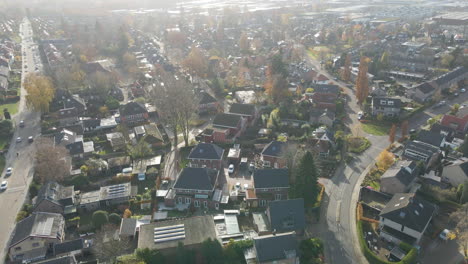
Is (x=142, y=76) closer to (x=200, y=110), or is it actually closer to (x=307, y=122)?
(x=200, y=110)

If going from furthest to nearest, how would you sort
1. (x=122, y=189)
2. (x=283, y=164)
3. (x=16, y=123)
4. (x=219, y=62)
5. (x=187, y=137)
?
1. (x=219, y=62)
2. (x=16, y=123)
3. (x=187, y=137)
4. (x=283, y=164)
5. (x=122, y=189)

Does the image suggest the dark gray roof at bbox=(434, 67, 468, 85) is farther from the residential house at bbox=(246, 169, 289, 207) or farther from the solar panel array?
the solar panel array

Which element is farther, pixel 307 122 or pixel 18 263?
pixel 307 122

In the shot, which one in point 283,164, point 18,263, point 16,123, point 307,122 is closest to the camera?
point 18,263

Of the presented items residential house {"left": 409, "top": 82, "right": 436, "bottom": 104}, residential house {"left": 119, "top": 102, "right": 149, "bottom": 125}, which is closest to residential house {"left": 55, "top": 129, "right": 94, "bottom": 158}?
residential house {"left": 119, "top": 102, "right": 149, "bottom": 125}

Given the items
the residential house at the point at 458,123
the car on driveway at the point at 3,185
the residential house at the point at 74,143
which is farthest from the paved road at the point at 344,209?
the car on driveway at the point at 3,185

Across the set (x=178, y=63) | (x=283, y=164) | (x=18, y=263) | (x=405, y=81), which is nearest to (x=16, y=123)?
(x=18, y=263)

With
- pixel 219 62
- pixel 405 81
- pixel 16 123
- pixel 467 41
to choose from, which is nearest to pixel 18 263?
pixel 16 123

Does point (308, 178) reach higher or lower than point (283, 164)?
higher
